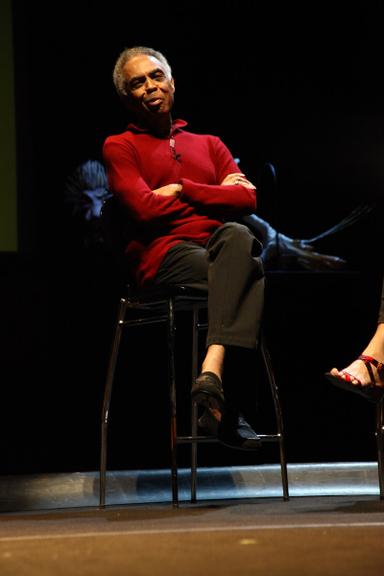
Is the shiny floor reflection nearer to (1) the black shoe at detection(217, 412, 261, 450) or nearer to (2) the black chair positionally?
(2) the black chair

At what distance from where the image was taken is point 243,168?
470 centimetres

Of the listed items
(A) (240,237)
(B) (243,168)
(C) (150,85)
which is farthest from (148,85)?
(B) (243,168)

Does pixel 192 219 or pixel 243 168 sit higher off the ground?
pixel 243 168

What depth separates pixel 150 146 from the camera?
9.04ft

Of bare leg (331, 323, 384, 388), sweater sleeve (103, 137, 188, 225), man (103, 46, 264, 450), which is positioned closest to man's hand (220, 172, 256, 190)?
man (103, 46, 264, 450)

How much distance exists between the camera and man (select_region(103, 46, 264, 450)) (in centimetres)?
229

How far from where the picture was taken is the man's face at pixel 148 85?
9.02ft

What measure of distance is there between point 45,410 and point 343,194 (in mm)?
2218

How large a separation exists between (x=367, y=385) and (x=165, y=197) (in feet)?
2.47

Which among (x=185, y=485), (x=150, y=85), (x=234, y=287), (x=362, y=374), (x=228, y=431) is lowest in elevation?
(x=185, y=485)

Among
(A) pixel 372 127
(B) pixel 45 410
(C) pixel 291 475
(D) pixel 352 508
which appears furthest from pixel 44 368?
(A) pixel 372 127

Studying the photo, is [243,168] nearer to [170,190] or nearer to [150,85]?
[150,85]

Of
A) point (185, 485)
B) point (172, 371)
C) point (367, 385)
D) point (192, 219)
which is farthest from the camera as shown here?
point (185, 485)

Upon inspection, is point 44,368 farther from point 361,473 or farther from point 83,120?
point 83,120
